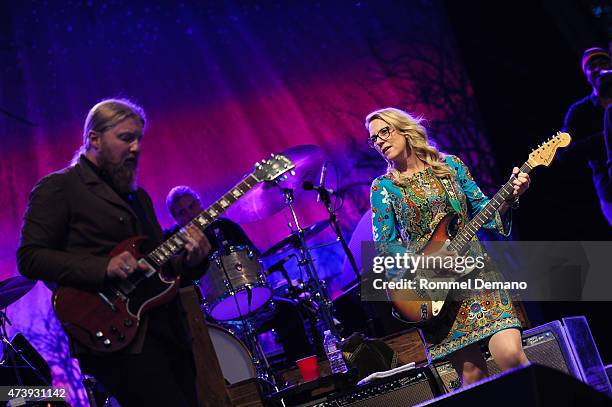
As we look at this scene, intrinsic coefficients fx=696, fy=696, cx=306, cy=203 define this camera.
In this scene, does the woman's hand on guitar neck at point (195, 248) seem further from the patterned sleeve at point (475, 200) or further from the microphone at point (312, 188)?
the microphone at point (312, 188)

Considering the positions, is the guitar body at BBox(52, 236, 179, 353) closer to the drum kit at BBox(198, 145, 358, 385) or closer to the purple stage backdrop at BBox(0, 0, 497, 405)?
the drum kit at BBox(198, 145, 358, 385)

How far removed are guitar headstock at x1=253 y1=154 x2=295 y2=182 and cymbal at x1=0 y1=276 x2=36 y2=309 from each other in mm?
2723

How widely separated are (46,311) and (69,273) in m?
4.14

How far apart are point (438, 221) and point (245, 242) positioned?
2.90 meters

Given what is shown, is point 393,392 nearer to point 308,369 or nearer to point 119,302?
point 308,369

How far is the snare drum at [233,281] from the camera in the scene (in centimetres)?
593

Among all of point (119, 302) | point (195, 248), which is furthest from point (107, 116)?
point (119, 302)

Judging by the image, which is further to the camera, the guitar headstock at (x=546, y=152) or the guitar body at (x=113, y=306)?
the guitar headstock at (x=546, y=152)

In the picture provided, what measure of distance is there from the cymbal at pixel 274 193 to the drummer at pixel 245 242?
0.49 ft

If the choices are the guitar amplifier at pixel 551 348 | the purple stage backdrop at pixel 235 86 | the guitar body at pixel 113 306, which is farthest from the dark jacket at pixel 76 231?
the purple stage backdrop at pixel 235 86

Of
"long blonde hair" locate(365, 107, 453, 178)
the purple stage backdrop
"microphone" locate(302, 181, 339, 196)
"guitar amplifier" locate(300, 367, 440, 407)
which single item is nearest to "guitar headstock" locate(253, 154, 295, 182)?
"long blonde hair" locate(365, 107, 453, 178)

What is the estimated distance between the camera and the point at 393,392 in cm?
394

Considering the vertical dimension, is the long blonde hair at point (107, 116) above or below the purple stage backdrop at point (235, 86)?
below

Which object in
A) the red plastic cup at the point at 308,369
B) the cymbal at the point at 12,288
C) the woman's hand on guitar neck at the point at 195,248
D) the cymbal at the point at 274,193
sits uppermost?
the cymbal at the point at 274,193
